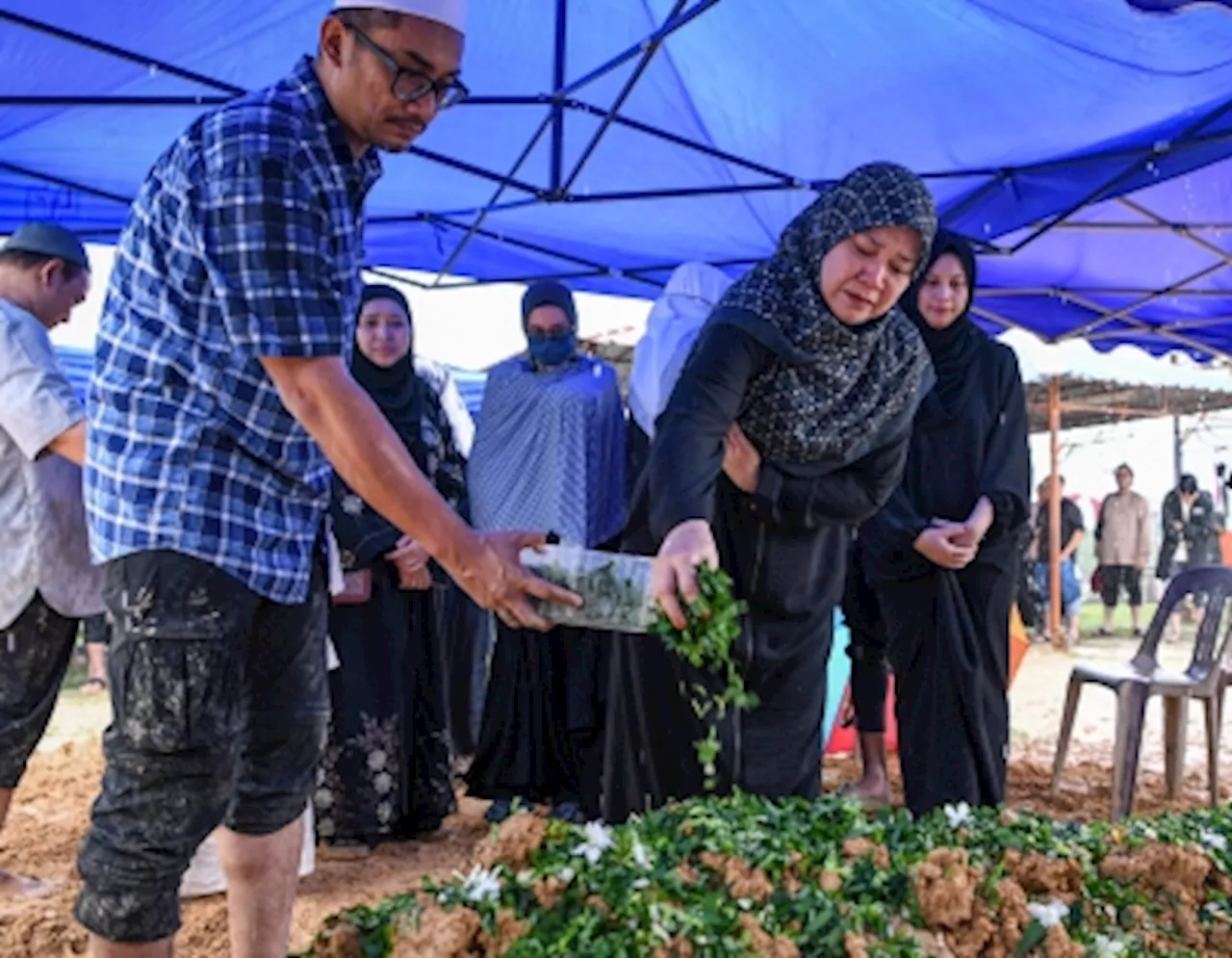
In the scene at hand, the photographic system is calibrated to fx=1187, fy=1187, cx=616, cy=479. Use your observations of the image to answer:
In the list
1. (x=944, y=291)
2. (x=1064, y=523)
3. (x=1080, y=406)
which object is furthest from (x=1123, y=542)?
(x=944, y=291)

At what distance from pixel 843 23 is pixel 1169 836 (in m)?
3.14

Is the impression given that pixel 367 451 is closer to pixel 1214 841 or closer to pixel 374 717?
pixel 1214 841

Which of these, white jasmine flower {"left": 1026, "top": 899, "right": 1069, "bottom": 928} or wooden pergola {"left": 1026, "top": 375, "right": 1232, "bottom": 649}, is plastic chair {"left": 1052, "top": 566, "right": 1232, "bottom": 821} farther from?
wooden pergola {"left": 1026, "top": 375, "right": 1232, "bottom": 649}

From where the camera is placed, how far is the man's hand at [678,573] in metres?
1.87

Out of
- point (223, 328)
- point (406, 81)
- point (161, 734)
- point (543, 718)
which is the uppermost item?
point (406, 81)

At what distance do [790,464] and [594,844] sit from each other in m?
1.26

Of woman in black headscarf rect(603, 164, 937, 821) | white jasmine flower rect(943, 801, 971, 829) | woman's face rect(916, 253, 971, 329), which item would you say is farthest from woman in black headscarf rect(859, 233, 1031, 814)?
white jasmine flower rect(943, 801, 971, 829)

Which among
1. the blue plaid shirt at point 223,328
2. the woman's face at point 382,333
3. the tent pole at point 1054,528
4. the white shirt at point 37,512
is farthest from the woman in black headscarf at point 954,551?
the tent pole at point 1054,528

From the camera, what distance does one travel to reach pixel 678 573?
1.90 m

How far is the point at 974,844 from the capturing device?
178cm

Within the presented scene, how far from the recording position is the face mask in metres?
4.33

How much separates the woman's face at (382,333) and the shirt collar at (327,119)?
2.16 meters

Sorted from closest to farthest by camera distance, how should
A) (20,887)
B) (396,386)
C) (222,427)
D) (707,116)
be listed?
1. (222,427)
2. (20,887)
3. (396,386)
4. (707,116)

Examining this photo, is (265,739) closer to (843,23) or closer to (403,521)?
(403,521)
